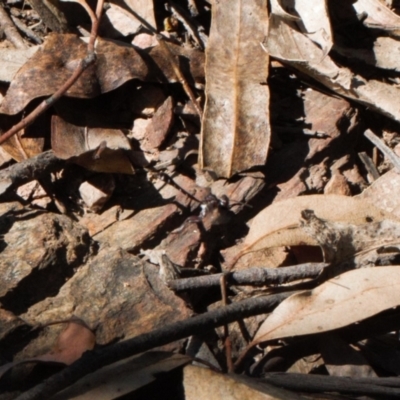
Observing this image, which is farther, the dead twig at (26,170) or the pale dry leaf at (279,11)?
the pale dry leaf at (279,11)

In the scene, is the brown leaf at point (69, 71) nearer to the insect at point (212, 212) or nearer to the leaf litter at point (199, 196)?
the leaf litter at point (199, 196)

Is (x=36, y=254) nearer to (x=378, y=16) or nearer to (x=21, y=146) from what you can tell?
(x=21, y=146)

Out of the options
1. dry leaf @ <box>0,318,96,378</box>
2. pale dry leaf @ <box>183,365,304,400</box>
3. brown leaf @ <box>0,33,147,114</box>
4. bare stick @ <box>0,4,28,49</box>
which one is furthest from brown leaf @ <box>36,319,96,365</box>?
bare stick @ <box>0,4,28,49</box>

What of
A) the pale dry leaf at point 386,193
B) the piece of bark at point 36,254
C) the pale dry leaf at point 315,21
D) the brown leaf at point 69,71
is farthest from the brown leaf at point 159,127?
the pale dry leaf at point 386,193

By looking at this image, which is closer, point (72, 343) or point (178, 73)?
point (72, 343)

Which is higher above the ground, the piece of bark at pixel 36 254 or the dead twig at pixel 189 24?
the dead twig at pixel 189 24

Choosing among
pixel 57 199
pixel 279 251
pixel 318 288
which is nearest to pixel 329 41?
pixel 279 251

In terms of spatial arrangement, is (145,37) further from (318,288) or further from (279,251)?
(318,288)

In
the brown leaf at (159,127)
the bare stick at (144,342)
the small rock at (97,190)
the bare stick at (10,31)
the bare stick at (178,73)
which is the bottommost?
the bare stick at (144,342)

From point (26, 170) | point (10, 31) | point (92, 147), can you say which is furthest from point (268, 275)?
point (10, 31)
